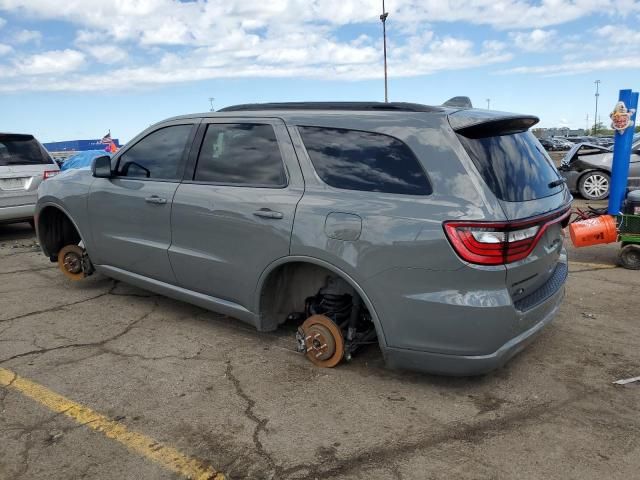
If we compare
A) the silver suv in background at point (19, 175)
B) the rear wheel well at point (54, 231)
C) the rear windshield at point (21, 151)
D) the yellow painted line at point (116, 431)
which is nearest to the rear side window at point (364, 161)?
the yellow painted line at point (116, 431)

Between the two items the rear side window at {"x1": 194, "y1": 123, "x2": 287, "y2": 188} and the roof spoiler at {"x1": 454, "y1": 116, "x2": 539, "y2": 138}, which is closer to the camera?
the roof spoiler at {"x1": 454, "y1": 116, "x2": 539, "y2": 138}

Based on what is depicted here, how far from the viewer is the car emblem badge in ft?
24.1

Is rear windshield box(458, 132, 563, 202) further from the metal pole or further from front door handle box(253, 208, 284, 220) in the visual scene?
the metal pole

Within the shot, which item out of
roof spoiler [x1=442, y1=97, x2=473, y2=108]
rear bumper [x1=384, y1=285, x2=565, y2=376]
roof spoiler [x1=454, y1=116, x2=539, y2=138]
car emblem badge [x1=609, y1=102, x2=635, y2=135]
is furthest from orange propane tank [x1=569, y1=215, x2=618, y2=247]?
rear bumper [x1=384, y1=285, x2=565, y2=376]

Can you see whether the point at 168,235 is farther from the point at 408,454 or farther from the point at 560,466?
the point at 560,466

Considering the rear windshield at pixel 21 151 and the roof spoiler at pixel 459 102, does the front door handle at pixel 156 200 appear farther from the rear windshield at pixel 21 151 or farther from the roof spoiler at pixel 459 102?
the rear windshield at pixel 21 151

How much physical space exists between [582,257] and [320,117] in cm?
488

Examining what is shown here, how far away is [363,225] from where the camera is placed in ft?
10.2

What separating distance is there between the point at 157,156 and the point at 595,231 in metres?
4.61

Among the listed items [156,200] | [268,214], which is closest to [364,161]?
[268,214]

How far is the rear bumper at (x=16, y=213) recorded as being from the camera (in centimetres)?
795

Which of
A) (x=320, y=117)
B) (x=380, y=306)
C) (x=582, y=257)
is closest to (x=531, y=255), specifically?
(x=380, y=306)

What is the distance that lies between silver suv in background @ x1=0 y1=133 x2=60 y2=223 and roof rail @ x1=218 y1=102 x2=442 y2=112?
209 inches

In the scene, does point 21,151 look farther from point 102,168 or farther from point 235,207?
point 235,207
